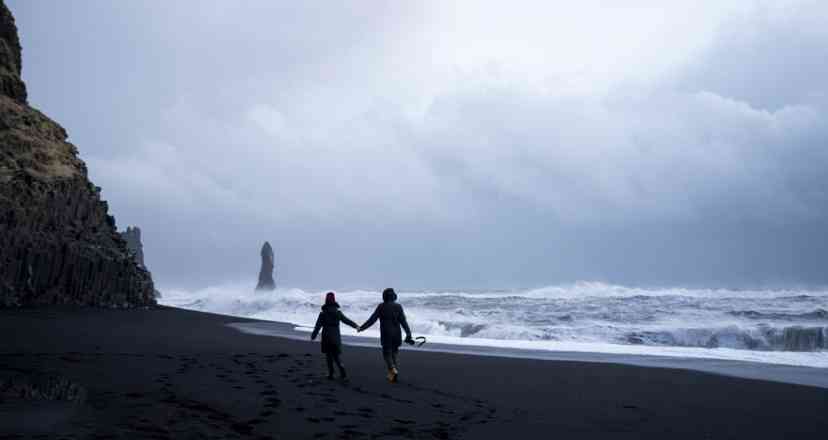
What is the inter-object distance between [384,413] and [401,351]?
1158 centimetres

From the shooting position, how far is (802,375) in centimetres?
1425

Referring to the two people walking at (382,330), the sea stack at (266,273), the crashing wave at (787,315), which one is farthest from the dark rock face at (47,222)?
the sea stack at (266,273)

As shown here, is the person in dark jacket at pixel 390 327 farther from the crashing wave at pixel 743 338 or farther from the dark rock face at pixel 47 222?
the dark rock face at pixel 47 222

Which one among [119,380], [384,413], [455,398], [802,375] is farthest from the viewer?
[802,375]

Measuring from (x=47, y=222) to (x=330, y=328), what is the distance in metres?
19.2

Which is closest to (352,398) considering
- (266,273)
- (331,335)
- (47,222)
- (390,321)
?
(331,335)

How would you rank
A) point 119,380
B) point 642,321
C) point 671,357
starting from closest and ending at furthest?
point 119,380 → point 671,357 → point 642,321

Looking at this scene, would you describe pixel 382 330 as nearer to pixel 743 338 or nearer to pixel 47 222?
pixel 47 222

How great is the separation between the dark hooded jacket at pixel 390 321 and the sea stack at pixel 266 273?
80.6 metres

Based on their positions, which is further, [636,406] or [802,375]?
[802,375]

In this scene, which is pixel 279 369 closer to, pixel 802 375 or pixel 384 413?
pixel 384 413

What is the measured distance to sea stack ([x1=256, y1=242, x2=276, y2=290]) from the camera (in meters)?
89.9

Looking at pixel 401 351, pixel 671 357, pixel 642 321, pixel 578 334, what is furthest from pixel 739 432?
pixel 642 321

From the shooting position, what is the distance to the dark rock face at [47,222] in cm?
2347
